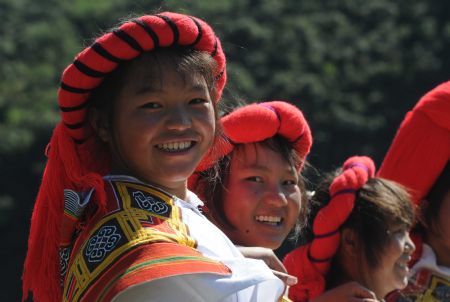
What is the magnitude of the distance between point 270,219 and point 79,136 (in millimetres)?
855

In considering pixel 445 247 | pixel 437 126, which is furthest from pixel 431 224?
pixel 437 126

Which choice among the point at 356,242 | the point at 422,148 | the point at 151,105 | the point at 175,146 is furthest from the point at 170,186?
the point at 422,148

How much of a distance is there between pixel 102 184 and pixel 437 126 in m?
1.75

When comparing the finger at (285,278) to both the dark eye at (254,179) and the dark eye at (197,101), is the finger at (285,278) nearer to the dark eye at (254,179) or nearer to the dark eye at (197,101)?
the dark eye at (197,101)

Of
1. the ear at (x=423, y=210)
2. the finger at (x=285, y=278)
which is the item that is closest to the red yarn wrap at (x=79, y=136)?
the finger at (x=285, y=278)

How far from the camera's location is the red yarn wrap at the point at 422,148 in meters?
3.75

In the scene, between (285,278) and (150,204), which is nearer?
(150,204)

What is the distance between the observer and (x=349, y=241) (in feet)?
11.7

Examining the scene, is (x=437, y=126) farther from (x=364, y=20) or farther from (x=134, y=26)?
(x=364, y=20)

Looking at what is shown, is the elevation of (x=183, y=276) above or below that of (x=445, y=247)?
above

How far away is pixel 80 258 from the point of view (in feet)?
7.71

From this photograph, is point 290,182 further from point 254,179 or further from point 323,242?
point 323,242

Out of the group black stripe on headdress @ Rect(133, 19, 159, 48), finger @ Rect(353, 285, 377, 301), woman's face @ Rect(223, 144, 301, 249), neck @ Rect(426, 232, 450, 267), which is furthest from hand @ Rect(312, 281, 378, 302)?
black stripe on headdress @ Rect(133, 19, 159, 48)

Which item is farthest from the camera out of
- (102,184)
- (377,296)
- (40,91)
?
(40,91)
